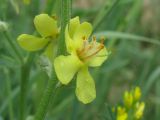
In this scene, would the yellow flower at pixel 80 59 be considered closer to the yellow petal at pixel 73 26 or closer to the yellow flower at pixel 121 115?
the yellow petal at pixel 73 26

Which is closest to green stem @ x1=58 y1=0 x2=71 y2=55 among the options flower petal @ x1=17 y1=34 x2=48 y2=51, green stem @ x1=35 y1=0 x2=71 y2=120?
green stem @ x1=35 y1=0 x2=71 y2=120

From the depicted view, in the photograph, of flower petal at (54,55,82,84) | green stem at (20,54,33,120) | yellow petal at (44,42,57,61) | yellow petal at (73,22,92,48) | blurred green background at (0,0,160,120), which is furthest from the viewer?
blurred green background at (0,0,160,120)

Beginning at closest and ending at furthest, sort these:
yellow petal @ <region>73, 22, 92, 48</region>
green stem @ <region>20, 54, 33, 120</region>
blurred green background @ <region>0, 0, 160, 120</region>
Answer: yellow petal @ <region>73, 22, 92, 48</region> < green stem @ <region>20, 54, 33, 120</region> < blurred green background @ <region>0, 0, 160, 120</region>

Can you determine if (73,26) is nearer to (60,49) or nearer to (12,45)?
(60,49)

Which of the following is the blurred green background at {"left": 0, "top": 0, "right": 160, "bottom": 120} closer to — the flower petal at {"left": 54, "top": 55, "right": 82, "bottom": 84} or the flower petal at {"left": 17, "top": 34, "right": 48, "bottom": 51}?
the flower petal at {"left": 17, "top": 34, "right": 48, "bottom": 51}

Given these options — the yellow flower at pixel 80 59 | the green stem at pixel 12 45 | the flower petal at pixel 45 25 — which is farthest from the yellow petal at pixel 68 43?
the green stem at pixel 12 45

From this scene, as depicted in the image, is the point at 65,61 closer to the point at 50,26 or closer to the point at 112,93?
the point at 50,26

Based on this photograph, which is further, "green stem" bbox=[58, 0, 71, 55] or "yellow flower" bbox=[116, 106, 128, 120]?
"yellow flower" bbox=[116, 106, 128, 120]

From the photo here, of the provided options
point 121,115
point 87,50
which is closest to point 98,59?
point 87,50

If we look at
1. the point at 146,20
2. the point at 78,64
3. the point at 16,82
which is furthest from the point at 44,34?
the point at 146,20
